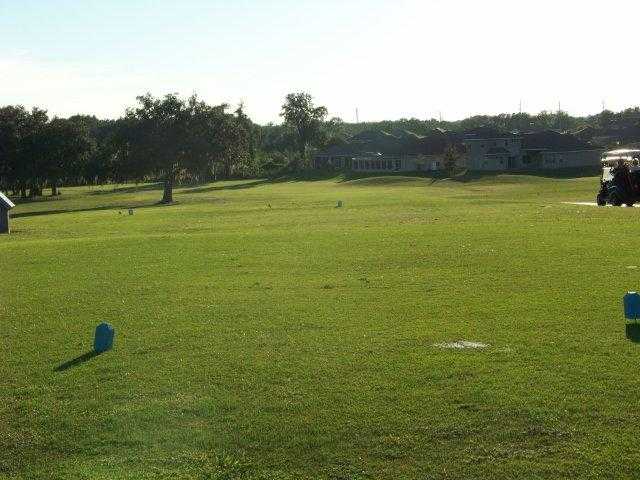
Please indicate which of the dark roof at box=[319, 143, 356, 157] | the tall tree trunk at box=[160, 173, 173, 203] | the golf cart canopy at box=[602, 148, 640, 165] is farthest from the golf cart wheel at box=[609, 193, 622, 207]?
the dark roof at box=[319, 143, 356, 157]

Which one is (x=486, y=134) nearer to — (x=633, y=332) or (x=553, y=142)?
(x=553, y=142)

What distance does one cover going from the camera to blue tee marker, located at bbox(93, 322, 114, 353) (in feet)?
56.7

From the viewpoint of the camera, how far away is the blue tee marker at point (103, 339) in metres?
17.3

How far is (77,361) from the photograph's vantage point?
651 inches

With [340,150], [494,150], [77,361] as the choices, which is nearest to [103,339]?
[77,361]

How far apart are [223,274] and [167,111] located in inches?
3047

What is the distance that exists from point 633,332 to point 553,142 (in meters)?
126

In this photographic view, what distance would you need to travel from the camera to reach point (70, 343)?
18109 millimetres

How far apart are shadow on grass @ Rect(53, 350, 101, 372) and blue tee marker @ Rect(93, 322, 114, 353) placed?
5.9 inches

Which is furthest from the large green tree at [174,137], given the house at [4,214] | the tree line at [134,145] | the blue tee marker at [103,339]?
the blue tee marker at [103,339]

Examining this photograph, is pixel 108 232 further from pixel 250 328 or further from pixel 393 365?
pixel 393 365

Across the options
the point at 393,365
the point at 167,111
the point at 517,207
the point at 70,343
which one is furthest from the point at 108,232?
the point at 167,111

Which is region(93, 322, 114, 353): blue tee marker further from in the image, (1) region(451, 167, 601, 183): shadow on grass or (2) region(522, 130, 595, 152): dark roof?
(2) region(522, 130, 595, 152): dark roof

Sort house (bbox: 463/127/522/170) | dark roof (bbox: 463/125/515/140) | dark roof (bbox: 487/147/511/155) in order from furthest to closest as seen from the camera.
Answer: dark roof (bbox: 463/125/515/140), house (bbox: 463/127/522/170), dark roof (bbox: 487/147/511/155)
